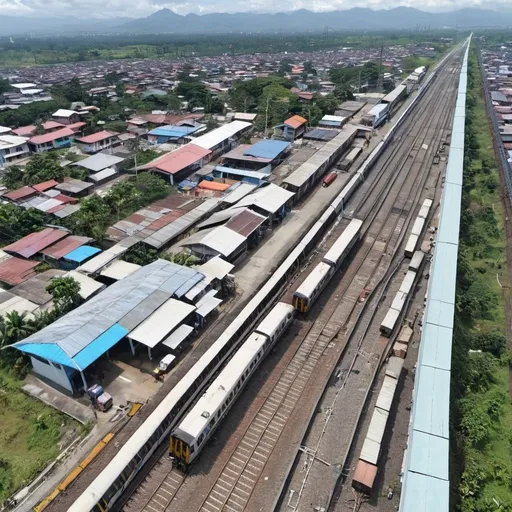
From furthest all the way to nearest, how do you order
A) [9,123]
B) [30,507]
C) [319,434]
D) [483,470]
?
[9,123], [319,434], [483,470], [30,507]

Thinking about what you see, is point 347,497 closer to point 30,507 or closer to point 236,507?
point 236,507

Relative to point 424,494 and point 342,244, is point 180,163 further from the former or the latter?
point 424,494

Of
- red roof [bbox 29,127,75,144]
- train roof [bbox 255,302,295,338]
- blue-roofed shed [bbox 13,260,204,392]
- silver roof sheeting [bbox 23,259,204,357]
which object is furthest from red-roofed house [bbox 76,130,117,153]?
train roof [bbox 255,302,295,338]

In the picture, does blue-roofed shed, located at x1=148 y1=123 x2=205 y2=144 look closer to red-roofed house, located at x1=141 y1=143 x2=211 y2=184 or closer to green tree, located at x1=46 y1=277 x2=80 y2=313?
red-roofed house, located at x1=141 y1=143 x2=211 y2=184

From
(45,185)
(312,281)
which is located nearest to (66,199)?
(45,185)

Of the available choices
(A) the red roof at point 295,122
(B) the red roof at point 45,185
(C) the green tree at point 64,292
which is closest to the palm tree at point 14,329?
(C) the green tree at point 64,292

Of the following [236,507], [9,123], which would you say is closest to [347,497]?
[236,507]
